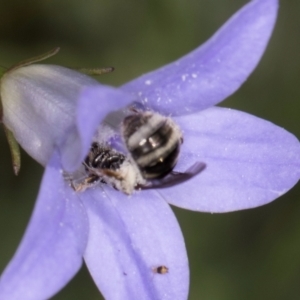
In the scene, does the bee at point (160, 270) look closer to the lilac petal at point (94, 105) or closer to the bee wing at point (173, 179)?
the bee wing at point (173, 179)

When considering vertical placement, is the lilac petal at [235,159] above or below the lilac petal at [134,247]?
above

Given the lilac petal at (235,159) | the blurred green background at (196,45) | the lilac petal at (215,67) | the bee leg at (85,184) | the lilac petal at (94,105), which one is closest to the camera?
the lilac petal at (94,105)

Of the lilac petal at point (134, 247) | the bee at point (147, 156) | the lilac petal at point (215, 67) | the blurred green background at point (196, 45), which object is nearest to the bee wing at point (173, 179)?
the bee at point (147, 156)

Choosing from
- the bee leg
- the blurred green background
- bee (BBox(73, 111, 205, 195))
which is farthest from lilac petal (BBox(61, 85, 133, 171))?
the blurred green background

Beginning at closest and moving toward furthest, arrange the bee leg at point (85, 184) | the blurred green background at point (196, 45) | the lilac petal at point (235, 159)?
the bee leg at point (85, 184) → the lilac petal at point (235, 159) → the blurred green background at point (196, 45)

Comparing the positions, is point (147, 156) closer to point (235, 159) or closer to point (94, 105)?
point (94, 105)

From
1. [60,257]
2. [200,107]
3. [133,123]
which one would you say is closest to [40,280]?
[60,257]
